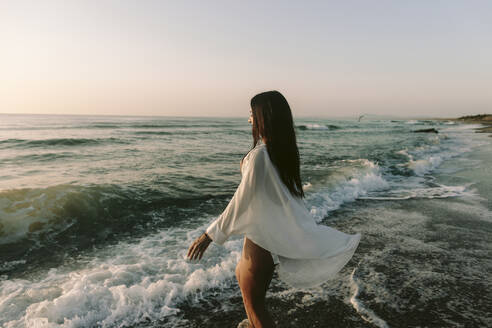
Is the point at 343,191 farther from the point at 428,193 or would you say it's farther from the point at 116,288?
the point at 116,288

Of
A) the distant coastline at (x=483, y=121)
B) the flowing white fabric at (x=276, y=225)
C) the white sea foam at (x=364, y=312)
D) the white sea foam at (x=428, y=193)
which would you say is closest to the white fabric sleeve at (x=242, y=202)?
the flowing white fabric at (x=276, y=225)

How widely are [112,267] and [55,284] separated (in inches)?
26.9

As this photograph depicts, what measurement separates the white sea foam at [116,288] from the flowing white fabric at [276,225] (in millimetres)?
1427

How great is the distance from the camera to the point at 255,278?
2.02 metres

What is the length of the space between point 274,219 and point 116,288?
2656 millimetres

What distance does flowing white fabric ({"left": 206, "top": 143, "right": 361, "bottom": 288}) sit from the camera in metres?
1.81

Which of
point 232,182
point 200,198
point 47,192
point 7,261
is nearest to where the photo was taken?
point 7,261

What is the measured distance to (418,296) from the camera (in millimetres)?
3465

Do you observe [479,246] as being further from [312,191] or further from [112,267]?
[112,267]

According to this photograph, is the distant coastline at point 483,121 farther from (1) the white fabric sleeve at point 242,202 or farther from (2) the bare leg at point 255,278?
(1) the white fabric sleeve at point 242,202

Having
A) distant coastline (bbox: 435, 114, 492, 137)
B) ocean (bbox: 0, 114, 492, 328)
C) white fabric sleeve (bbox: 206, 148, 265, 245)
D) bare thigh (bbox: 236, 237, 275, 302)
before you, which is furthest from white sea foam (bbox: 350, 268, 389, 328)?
distant coastline (bbox: 435, 114, 492, 137)

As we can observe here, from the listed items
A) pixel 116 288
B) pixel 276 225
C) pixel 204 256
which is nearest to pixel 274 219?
pixel 276 225

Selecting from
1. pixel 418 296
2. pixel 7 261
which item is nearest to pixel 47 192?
pixel 7 261

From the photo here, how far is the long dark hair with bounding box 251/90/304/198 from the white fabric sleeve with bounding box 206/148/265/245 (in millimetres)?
115
